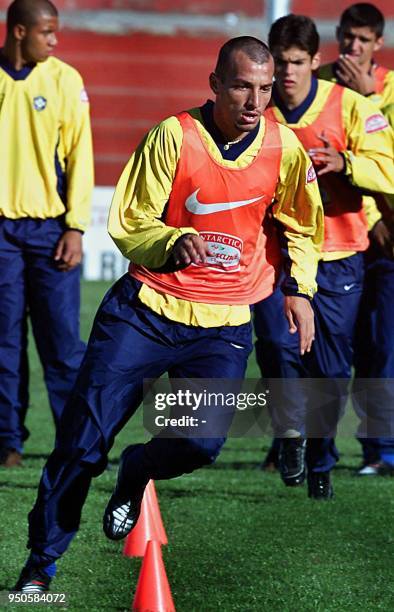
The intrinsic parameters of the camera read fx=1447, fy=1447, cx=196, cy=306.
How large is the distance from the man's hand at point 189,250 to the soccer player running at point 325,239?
260cm

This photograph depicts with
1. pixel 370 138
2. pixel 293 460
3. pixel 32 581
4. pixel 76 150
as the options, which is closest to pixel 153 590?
pixel 32 581

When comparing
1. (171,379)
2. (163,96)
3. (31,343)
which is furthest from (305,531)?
(163,96)

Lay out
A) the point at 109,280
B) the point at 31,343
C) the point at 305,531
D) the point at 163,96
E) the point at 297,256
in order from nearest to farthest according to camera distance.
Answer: the point at 297,256 → the point at 305,531 → the point at 31,343 → the point at 109,280 → the point at 163,96

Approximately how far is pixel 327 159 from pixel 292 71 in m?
0.61

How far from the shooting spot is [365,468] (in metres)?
8.88

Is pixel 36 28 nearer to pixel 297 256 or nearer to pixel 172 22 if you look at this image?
pixel 297 256

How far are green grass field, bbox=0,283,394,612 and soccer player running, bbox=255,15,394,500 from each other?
35cm

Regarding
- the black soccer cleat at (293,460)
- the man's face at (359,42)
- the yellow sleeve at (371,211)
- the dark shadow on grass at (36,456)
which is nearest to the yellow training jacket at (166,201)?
the black soccer cleat at (293,460)

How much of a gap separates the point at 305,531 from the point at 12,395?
8.12 ft

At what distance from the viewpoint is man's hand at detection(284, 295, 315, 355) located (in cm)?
588

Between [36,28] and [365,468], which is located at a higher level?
[36,28]

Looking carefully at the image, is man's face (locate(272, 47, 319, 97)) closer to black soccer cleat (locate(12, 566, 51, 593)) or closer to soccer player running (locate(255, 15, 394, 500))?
soccer player running (locate(255, 15, 394, 500))

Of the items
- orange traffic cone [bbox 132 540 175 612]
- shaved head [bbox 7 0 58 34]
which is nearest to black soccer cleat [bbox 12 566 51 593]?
orange traffic cone [bbox 132 540 175 612]

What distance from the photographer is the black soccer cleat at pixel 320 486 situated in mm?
7891
